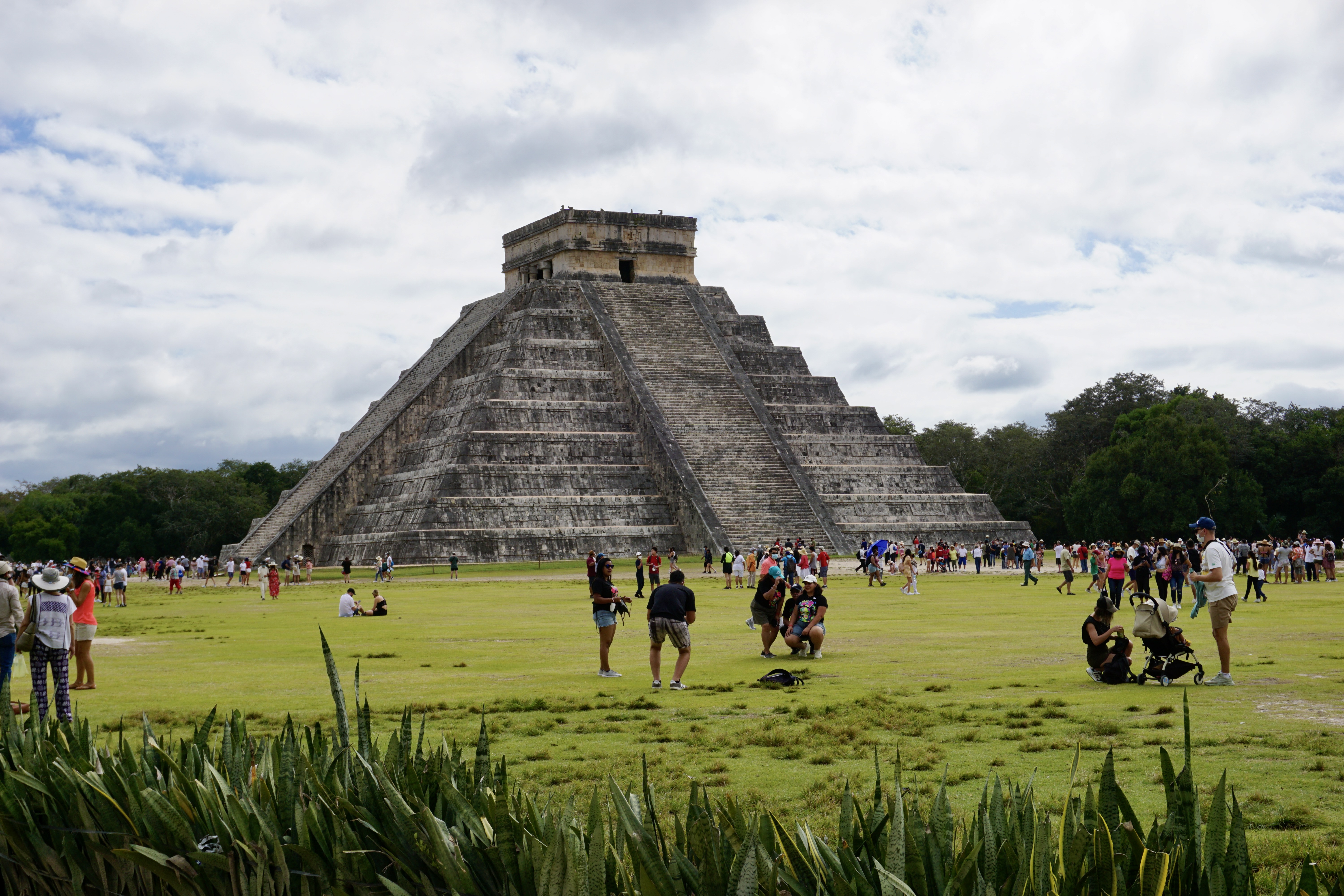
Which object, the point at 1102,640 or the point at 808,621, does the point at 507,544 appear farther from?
the point at 1102,640

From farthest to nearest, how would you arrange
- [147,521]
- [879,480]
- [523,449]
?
[147,521], [879,480], [523,449]

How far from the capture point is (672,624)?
1049 cm

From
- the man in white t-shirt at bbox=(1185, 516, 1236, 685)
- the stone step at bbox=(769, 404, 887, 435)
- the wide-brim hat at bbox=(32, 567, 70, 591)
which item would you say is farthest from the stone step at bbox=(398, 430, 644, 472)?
the man in white t-shirt at bbox=(1185, 516, 1236, 685)

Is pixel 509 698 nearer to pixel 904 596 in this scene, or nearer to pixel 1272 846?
pixel 1272 846

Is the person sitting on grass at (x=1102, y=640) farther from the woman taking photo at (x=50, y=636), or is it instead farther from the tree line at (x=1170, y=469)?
the tree line at (x=1170, y=469)

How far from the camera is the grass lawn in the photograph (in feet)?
21.4

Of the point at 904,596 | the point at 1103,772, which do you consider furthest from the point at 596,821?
the point at 904,596

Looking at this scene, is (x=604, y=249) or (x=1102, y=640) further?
(x=604, y=249)

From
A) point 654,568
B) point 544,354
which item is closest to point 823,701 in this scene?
point 654,568

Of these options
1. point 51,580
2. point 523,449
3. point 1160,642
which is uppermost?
point 523,449

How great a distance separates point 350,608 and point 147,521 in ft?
168

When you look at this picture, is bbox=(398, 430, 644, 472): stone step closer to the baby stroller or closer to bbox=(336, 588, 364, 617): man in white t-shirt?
bbox=(336, 588, 364, 617): man in white t-shirt

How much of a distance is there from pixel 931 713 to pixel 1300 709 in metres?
2.48

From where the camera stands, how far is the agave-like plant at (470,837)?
2.99 metres
